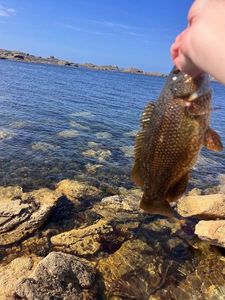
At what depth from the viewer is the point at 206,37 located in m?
1.87

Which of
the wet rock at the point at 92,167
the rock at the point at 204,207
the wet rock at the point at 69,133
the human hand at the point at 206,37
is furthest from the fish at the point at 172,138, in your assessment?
the wet rock at the point at 69,133

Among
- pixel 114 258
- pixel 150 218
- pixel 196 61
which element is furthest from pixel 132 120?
pixel 196 61

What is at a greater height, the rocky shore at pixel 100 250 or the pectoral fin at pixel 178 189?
the pectoral fin at pixel 178 189

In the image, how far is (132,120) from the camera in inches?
1407

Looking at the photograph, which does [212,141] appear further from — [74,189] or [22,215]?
[74,189]

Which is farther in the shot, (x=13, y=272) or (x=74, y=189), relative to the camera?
(x=74, y=189)

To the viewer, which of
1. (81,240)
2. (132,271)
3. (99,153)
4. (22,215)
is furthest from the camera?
(99,153)

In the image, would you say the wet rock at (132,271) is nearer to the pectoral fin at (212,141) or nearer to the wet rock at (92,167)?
the pectoral fin at (212,141)

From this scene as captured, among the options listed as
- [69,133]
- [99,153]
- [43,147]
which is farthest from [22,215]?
[69,133]

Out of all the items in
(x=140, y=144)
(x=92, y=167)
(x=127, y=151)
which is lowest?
→ (x=127, y=151)

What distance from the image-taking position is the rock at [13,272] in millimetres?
8409

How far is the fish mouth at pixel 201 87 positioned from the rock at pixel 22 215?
8518 millimetres

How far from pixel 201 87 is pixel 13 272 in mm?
7340

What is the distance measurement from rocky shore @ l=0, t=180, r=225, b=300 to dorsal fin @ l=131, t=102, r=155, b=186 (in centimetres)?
464
